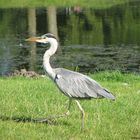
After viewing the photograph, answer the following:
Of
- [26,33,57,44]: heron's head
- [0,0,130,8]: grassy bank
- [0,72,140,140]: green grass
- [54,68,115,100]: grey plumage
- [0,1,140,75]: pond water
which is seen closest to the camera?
[0,72,140,140]: green grass

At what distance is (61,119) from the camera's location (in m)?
8.69

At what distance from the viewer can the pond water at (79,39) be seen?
74.9 ft

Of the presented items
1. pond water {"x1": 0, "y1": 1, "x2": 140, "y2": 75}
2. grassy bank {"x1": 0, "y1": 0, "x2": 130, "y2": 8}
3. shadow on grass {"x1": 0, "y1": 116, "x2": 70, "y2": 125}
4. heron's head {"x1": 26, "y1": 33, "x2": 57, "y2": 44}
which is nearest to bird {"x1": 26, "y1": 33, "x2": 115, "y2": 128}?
heron's head {"x1": 26, "y1": 33, "x2": 57, "y2": 44}

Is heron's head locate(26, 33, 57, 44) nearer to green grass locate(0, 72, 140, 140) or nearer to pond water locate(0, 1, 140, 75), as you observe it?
green grass locate(0, 72, 140, 140)

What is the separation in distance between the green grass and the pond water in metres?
10.2

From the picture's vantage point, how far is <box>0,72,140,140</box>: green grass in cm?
760

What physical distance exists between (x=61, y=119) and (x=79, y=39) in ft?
70.4

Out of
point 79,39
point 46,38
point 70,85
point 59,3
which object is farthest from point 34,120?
point 59,3

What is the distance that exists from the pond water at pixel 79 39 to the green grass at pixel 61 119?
33.6ft

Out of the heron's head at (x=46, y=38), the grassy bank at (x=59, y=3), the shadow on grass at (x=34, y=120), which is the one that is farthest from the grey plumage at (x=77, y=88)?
the grassy bank at (x=59, y=3)

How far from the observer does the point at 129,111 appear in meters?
9.28

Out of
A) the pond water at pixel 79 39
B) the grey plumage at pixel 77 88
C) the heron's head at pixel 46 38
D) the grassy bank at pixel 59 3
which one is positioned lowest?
the pond water at pixel 79 39

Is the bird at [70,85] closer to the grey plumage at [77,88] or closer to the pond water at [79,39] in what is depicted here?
the grey plumage at [77,88]

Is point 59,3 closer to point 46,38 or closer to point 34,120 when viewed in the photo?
point 34,120
